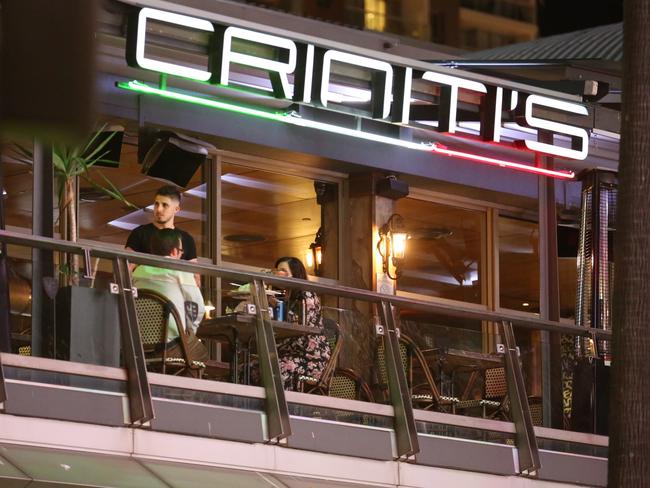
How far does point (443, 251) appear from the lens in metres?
16.7

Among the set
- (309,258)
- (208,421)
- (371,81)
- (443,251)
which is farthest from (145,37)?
(443,251)

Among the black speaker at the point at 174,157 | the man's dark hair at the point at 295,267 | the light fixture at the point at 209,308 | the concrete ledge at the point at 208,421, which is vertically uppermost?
the black speaker at the point at 174,157

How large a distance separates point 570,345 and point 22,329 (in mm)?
5166

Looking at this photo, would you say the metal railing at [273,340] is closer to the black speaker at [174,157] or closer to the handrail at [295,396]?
the handrail at [295,396]

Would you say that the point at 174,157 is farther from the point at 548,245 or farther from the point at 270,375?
the point at 270,375

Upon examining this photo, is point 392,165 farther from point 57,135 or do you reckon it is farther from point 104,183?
point 57,135

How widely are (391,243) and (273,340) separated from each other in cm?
631

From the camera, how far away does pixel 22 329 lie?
7.73 m

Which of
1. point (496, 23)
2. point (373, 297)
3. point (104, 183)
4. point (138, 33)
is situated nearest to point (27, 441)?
point (373, 297)

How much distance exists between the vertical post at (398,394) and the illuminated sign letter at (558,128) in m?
4.72

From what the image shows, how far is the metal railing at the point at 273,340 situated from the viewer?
8.15m

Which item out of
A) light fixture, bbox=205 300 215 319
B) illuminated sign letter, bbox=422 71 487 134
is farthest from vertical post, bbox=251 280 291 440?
→ illuminated sign letter, bbox=422 71 487 134

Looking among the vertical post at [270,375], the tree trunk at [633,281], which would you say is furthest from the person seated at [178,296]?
the tree trunk at [633,281]

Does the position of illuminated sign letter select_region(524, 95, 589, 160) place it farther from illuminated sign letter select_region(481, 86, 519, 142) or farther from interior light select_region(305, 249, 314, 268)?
interior light select_region(305, 249, 314, 268)
